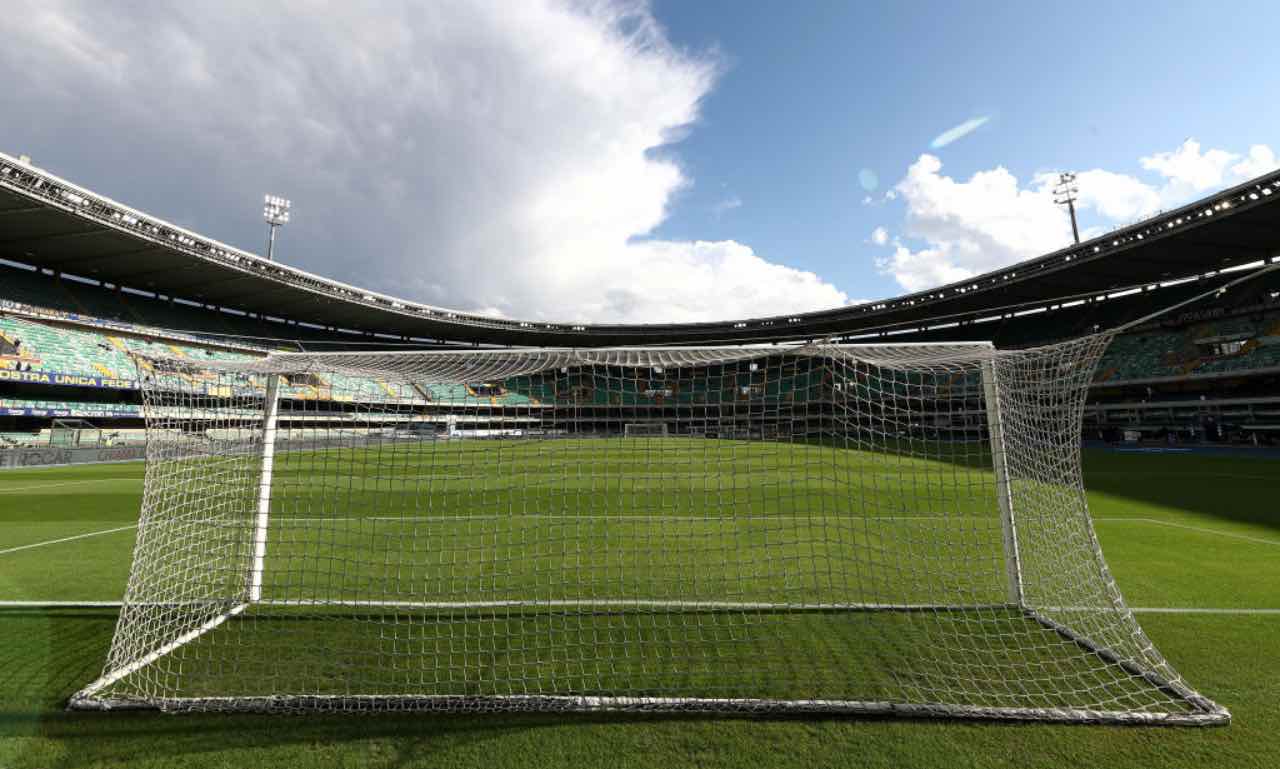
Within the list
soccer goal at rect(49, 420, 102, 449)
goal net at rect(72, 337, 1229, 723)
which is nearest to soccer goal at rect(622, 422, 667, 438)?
goal net at rect(72, 337, 1229, 723)

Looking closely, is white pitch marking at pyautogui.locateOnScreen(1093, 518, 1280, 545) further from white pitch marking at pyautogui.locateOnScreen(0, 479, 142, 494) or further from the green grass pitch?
white pitch marking at pyautogui.locateOnScreen(0, 479, 142, 494)

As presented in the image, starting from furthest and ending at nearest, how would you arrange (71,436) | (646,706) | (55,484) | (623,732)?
(71,436), (55,484), (646,706), (623,732)

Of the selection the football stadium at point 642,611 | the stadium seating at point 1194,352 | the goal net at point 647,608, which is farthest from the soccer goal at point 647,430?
the stadium seating at point 1194,352

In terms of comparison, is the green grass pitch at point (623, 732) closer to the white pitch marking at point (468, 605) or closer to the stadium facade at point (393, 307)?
the white pitch marking at point (468, 605)

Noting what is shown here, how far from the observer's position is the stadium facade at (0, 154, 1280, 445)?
1950cm

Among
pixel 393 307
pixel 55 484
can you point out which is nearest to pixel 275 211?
pixel 393 307

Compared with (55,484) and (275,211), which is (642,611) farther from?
(275,211)

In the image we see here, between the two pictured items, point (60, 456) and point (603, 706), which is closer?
point (603, 706)

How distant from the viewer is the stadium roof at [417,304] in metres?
18.2

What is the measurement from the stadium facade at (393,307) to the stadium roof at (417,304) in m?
0.09

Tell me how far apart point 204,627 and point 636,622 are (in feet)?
9.32

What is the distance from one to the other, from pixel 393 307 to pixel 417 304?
1603mm

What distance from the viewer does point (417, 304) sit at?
107 feet

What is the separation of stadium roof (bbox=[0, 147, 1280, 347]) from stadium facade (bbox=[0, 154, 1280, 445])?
9cm
